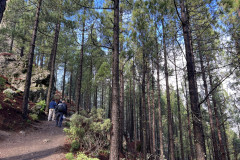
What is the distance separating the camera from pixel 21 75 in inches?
541

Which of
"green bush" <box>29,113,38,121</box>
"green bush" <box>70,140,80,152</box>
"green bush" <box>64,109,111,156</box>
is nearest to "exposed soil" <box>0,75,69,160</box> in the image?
"green bush" <box>70,140,80,152</box>

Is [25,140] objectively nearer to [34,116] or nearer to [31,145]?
[31,145]

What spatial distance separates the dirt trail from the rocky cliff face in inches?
233

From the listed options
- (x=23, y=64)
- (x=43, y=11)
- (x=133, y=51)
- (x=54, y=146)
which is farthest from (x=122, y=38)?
(x=23, y=64)

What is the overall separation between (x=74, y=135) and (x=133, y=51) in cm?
679

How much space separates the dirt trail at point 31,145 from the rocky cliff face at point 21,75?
592 centimetres

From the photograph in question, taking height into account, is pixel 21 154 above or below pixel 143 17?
below

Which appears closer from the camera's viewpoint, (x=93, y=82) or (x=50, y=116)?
(x=50, y=116)

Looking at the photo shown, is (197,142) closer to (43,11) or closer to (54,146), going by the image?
(54,146)

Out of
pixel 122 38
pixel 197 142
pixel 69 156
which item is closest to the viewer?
pixel 197 142

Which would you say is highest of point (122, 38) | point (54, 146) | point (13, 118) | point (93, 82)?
point (122, 38)

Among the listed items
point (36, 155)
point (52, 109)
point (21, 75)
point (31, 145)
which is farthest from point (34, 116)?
point (21, 75)

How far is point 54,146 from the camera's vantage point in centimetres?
593

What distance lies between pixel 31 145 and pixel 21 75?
34.0 feet
